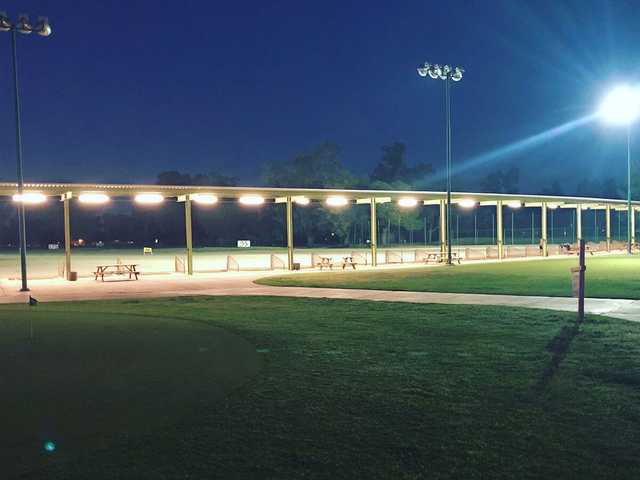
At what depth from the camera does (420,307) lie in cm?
1605

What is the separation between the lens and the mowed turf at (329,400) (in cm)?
523

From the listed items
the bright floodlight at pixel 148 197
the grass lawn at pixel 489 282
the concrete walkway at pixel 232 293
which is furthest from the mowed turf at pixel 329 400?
the bright floodlight at pixel 148 197

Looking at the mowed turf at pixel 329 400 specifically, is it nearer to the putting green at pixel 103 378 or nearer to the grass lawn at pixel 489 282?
the putting green at pixel 103 378

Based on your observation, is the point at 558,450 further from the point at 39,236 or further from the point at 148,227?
the point at 39,236

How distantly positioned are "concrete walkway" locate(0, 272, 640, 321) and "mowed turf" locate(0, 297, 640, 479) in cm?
357

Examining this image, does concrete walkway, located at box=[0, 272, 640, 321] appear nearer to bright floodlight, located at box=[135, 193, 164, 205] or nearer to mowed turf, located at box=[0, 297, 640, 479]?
mowed turf, located at box=[0, 297, 640, 479]

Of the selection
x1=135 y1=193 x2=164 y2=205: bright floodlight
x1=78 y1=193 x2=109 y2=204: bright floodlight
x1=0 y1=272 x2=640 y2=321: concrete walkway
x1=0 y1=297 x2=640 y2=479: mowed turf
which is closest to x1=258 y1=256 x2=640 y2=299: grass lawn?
x1=0 y1=272 x2=640 y2=321: concrete walkway

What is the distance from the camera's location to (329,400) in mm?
7188

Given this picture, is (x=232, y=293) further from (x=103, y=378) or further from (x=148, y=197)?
(x=103, y=378)

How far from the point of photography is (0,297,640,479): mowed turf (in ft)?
17.1

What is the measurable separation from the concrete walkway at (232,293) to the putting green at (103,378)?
23.7 ft

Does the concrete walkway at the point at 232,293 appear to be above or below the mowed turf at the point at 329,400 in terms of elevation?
below

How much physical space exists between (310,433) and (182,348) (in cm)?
516

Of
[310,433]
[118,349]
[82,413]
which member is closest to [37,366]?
[118,349]
